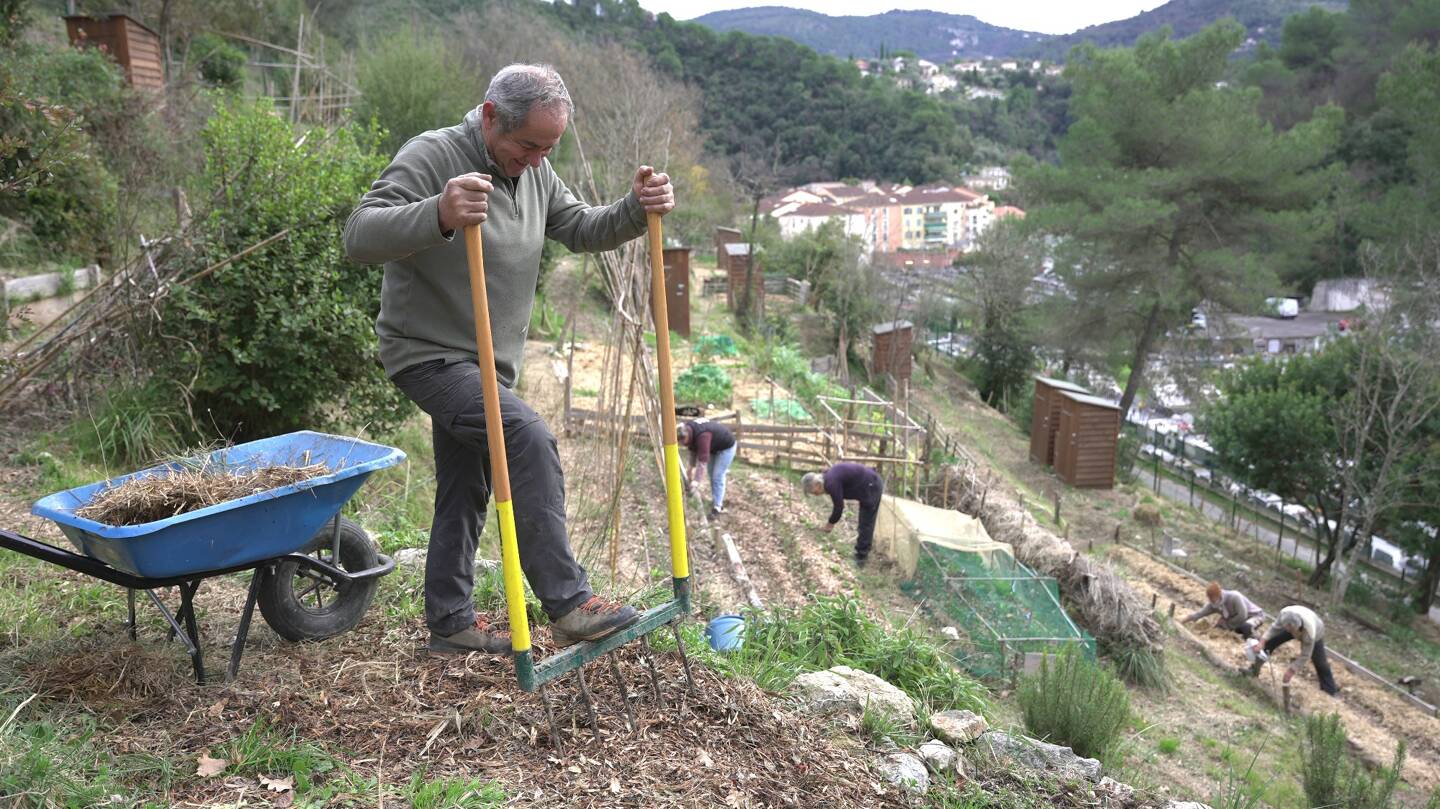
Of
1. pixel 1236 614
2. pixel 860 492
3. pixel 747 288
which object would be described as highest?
pixel 747 288

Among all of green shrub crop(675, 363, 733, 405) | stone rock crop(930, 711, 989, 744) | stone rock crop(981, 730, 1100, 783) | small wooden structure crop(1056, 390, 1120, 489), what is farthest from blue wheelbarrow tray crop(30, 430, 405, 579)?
small wooden structure crop(1056, 390, 1120, 489)

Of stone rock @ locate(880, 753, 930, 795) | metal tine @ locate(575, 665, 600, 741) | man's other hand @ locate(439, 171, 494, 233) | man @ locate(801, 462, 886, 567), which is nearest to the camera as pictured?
man's other hand @ locate(439, 171, 494, 233)

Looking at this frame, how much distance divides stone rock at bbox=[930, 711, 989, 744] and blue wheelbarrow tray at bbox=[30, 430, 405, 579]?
2029mm

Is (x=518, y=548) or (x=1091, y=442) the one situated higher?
(x=518, y=548)

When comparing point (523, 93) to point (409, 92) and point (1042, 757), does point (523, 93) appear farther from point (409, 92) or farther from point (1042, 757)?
point (409, 92)

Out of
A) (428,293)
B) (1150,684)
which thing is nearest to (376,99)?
(1150,684)

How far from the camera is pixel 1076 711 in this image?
453 cm

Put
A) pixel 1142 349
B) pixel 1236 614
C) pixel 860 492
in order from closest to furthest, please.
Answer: pixel 860 492 → pixel 1236 614 → pixel 1142 349

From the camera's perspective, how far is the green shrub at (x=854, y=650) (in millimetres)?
3979

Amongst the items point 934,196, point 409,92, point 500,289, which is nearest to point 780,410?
point 409,92

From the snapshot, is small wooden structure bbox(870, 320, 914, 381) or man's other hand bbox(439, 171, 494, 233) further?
small wooden structure bbox(870, 320, 914, 381)

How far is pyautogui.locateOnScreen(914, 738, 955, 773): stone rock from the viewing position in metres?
3.09

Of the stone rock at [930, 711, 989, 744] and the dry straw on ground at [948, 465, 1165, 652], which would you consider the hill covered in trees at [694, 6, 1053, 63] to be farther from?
the stone rock at [930, 711, 989, 744]

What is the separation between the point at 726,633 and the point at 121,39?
14.4 metres
